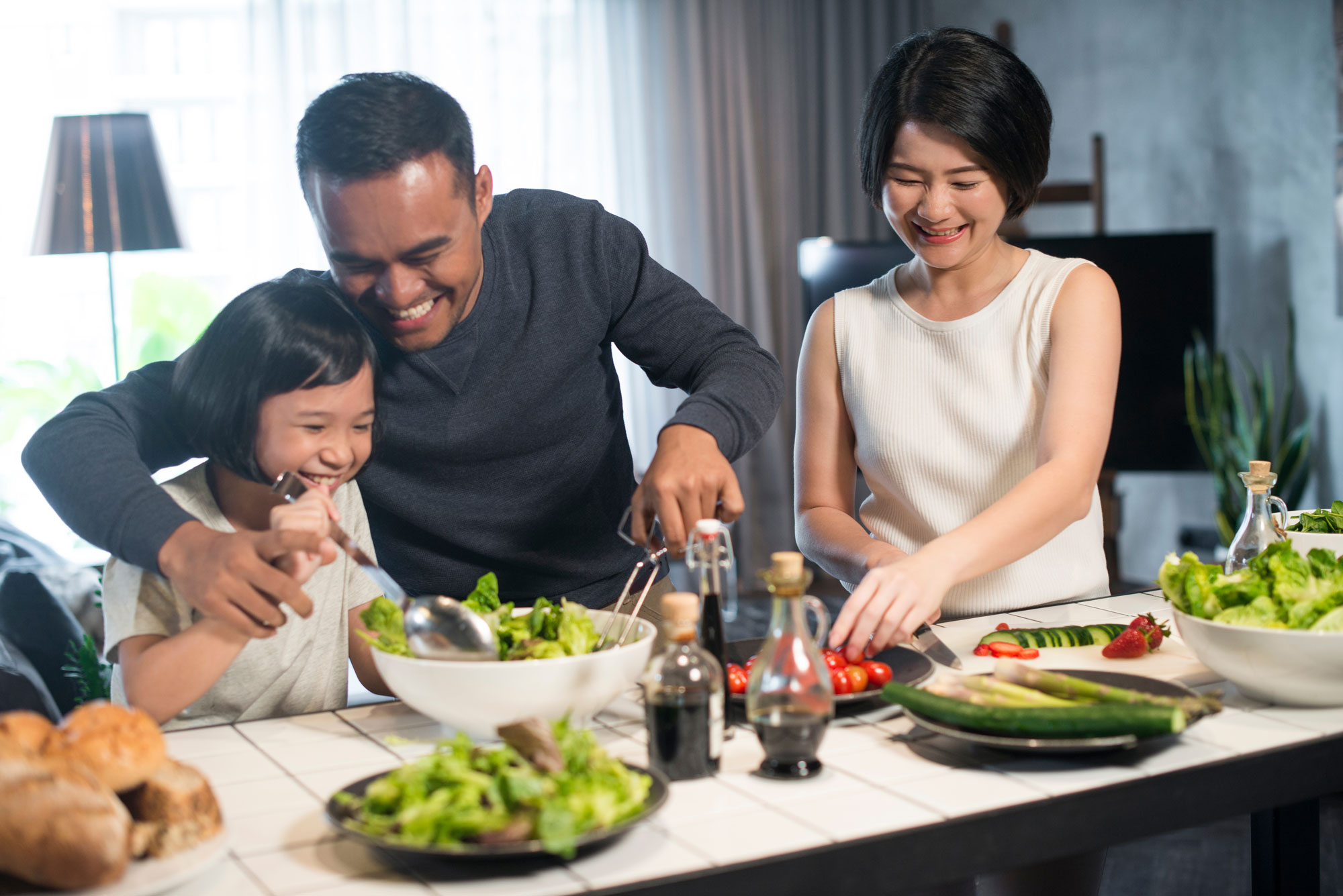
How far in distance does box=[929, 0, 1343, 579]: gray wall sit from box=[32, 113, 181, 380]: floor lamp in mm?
3082

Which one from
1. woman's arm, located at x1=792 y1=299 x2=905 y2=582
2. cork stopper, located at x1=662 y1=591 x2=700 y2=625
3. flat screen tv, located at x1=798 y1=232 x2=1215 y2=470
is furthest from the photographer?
flat screen tv, located at x1=798 y1=232 x2=1215 y2=470

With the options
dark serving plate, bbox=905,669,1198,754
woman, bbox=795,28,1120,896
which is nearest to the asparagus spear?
dark serving plate, bbox=905,669,1198,754

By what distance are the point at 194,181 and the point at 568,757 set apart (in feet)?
12.5

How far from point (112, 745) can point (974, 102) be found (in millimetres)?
1266

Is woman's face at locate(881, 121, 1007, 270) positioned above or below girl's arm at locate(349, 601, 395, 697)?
above

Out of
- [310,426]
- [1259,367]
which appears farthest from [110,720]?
[1259,367]

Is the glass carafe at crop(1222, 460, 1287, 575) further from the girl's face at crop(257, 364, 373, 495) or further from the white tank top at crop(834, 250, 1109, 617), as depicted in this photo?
the girl's face at crop(257, 364, 373, 495)

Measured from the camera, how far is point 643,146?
4805 mm

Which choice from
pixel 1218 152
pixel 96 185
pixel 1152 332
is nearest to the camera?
pixel 96 185

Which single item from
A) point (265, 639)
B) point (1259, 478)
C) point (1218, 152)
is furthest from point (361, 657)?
point (1218, 152)

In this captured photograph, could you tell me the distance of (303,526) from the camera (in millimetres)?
1186

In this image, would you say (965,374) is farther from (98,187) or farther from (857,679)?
(98,187)

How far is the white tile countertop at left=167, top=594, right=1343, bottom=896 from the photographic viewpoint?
0.89 m

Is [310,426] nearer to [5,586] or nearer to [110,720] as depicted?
[110,720]
